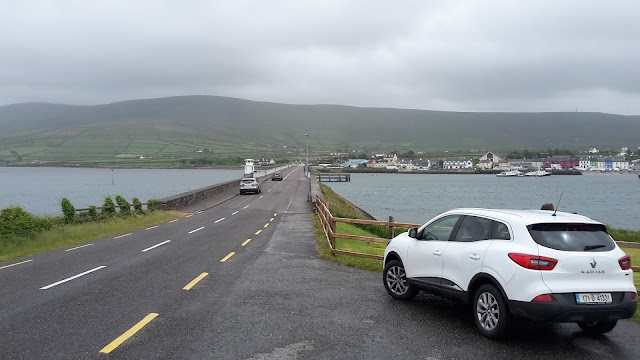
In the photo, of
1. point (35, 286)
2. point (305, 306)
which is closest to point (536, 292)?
point (305, 306)

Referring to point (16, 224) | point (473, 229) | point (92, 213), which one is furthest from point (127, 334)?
point (92, 213)

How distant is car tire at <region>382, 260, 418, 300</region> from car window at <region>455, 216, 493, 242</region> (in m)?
1.52

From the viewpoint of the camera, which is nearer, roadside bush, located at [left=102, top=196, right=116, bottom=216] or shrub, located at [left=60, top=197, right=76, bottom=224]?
shrub, located at [left=60, top=197, right=76, bottom=224]

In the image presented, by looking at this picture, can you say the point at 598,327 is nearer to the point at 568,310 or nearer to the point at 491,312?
the point at 568,310

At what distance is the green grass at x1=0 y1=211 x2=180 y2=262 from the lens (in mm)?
16867

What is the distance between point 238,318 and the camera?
Answer: 780 centimetres

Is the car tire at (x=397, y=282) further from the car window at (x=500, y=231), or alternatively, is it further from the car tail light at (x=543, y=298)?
the car tail light at (x=543, y=298)

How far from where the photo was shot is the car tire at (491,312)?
6.62 meters

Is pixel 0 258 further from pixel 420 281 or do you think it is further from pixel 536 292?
pixel 536 292

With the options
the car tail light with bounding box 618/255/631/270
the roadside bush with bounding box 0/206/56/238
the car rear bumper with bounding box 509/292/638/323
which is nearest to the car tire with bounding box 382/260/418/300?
the car rear bumper with bounding box 509/292/638/323

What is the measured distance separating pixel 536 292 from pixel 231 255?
33.1ft

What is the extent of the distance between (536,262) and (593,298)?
2.76 feet

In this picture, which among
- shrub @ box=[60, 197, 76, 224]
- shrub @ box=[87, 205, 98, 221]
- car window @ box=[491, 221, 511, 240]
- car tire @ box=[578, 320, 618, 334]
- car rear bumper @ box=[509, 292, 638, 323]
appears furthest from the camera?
shrub @ box=[87, 205, 98, 221]

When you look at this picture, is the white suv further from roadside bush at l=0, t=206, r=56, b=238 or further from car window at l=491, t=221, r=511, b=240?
roadside bush at l=0, t=206, r=56, b=238
